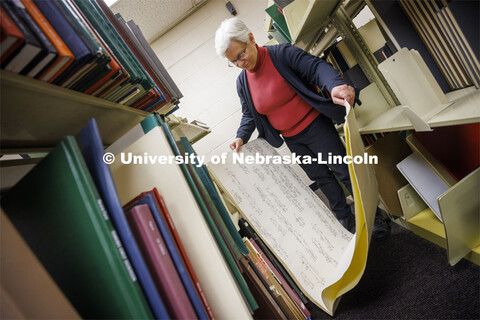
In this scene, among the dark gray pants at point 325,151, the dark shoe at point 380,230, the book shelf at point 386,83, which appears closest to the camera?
the book shelf at point 386,83

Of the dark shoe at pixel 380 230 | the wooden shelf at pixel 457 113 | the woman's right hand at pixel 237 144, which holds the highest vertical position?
the woman's right hand at pixel 237 144

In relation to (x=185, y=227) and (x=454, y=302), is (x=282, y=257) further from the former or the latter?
(x=185, y=227)

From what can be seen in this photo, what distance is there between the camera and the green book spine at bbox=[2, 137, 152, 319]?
1.31ft

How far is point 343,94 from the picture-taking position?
1.09 m

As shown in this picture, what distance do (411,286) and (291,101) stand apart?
3.67 ft

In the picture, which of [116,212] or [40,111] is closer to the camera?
[116,212]

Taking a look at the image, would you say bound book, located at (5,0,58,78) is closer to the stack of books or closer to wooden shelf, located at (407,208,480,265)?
the stack of books

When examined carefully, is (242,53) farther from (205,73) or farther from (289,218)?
(205,73)

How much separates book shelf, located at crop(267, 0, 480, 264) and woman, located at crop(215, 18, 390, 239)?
0.17 m

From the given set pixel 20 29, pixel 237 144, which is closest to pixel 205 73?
pixel 237 144

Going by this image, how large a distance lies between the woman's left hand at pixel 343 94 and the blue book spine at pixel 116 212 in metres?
0.95

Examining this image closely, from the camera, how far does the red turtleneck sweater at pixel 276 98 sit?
1.46 metres

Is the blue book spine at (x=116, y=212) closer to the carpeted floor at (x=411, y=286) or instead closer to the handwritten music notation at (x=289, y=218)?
the handwritten music notation at (x=289, y=218)

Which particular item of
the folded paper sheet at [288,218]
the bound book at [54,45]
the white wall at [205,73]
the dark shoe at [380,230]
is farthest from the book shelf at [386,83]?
the white wall at [205,73]
